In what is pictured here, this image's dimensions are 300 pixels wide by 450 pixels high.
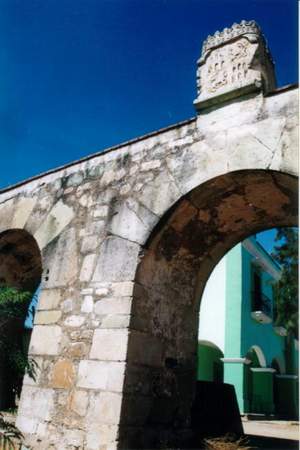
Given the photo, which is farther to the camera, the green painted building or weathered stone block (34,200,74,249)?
the green painted building

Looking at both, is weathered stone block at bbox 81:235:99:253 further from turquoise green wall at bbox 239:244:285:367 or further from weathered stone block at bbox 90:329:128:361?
turquoise green wall at bbox 239:244:285:367

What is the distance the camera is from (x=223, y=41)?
374cm

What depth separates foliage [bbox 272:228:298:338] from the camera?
10.6 metres

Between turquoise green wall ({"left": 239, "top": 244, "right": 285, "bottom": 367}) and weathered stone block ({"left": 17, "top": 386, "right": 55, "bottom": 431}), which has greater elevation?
turquoise green wall ({"left": 239, "top": 244, "right": 285, "bottom": 367})

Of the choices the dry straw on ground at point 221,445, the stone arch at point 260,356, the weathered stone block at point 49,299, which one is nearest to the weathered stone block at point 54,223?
the weathered stone block at point 49,299

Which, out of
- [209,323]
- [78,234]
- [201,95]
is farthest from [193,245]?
[209,323]

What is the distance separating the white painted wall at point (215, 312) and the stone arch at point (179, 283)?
25.8 ft

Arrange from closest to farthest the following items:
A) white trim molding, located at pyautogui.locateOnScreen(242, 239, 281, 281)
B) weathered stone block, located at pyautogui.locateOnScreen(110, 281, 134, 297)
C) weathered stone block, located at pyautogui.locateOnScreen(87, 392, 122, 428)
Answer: weathered stone block, located at pyautogui.locateOnScreen(87, 392, 122, 428) → weathered stone block, located at pyautogui.locateOnScreen(110, 281, 134, 297) → white trim molding, located at pyautogui.locateOnScreen(242, 239, 281, 281)

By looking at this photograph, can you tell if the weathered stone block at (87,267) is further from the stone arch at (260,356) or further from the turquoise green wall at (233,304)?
the stone arch at (260,356)

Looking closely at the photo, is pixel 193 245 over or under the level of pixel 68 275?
over

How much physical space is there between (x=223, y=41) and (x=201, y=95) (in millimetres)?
536

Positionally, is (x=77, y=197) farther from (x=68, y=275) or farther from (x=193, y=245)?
(x=193, y=245)

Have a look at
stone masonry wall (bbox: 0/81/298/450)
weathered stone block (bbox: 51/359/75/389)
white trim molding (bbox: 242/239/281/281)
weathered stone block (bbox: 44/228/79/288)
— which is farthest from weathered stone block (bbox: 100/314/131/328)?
white trim molding (bbox: 242/239/281/281)

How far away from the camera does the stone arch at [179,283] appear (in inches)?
129
